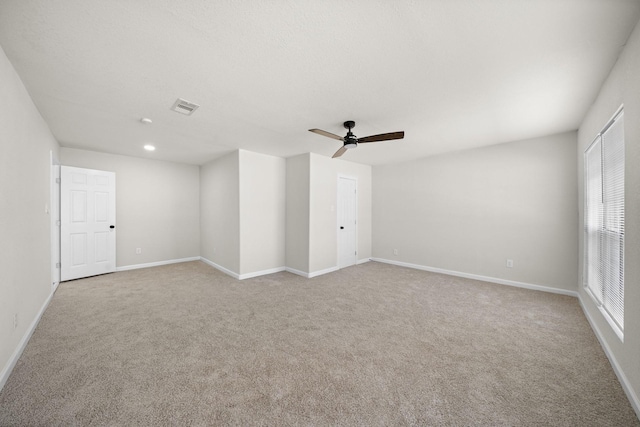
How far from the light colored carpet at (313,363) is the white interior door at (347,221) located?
1.92 metres

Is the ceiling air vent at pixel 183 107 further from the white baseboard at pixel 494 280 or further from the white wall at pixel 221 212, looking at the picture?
the white baseboard at pixel 494 280

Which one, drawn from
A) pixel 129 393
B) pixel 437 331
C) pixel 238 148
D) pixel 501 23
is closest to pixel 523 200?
pixel 437 331

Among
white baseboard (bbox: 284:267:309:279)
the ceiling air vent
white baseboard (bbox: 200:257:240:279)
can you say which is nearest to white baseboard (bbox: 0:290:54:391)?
white baseboard (bbox: 200:257:240:279)

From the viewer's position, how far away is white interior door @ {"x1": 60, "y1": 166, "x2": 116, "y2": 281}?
4445 millimetres

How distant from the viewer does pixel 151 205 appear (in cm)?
563

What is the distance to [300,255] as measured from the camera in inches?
196

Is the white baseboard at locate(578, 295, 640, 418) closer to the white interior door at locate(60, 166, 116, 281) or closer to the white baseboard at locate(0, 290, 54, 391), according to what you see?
the white baseboard at locate(0, 290, 54, 391)

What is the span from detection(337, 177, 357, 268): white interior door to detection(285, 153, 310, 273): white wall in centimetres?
91

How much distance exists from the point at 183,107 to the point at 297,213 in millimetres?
2754

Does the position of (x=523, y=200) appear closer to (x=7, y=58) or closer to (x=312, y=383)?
(x=312, y=383)

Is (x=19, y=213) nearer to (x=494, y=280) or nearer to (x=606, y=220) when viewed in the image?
(x=606, y=220)

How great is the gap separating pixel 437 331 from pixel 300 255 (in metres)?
2.83

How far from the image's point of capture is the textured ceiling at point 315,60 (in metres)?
1.50

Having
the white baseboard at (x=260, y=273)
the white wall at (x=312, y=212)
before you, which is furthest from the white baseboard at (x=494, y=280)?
the white baseboard at (x=260, y=273)
